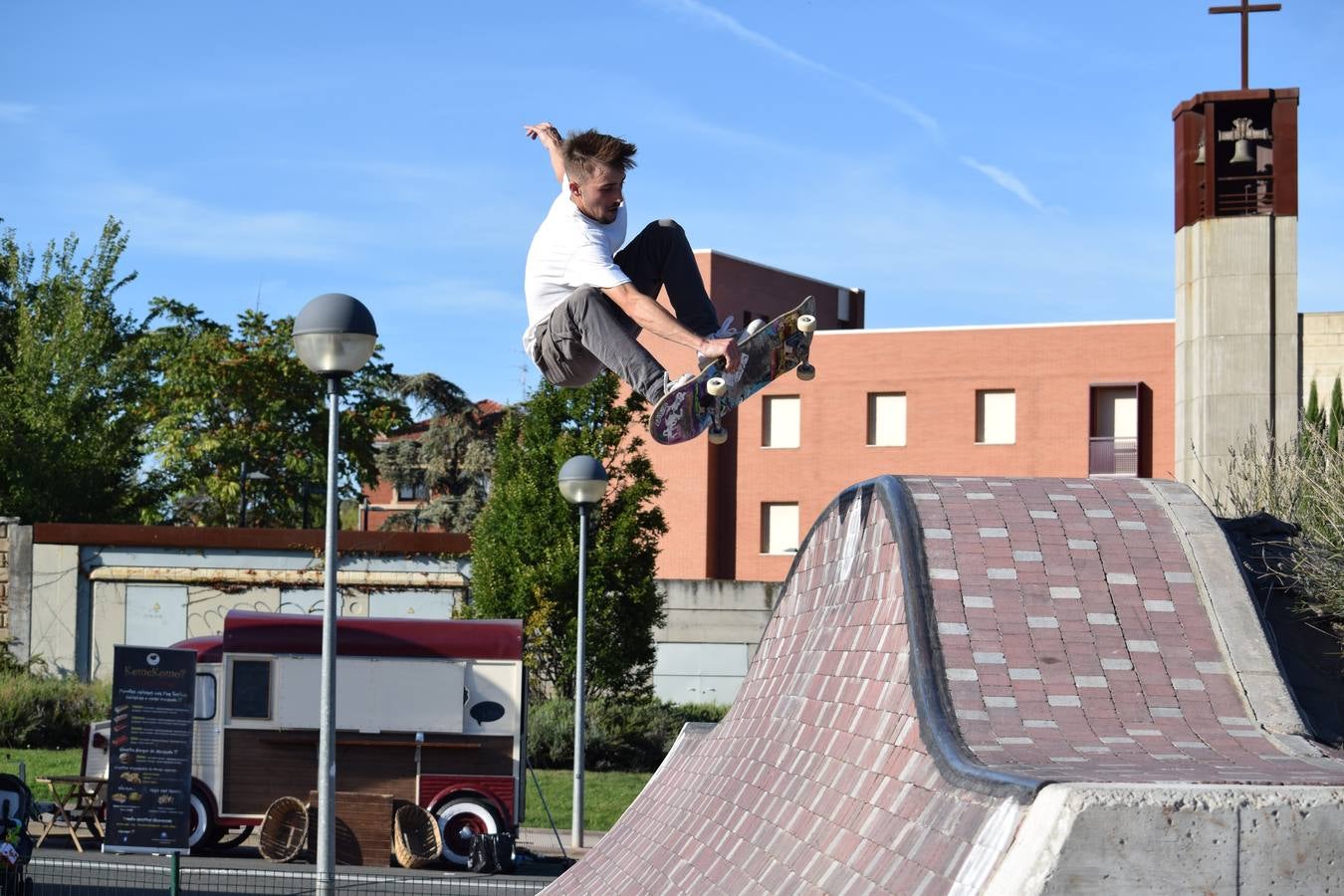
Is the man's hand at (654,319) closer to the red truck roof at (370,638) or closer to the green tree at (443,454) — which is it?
the red truck roof at (370,638)

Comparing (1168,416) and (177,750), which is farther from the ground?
(1168,416)

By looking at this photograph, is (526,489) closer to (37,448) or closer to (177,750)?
(177,750)

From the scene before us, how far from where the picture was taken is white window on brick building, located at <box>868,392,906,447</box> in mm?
37781

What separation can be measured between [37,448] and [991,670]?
112 ft

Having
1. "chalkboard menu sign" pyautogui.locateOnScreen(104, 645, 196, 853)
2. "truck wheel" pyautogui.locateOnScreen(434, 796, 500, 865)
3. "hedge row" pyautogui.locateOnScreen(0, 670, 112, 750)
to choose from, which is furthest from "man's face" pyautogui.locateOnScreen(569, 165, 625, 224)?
"hedge row" pyautogui.locateOnScreen(0, 670, 112, 750)

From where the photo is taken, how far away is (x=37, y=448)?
36.4 m

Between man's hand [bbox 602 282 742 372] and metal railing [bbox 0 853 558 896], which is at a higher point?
man's hand [bbox 602 282 742 372]

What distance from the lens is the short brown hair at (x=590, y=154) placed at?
24.6 ft

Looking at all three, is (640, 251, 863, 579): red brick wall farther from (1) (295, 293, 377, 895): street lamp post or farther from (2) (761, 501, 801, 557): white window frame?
(1) (295, 293, 377, 895): street lamp post

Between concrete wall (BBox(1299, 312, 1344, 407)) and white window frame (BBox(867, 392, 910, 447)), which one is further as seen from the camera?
white window frame (BBox(867, 392, 910, 447))

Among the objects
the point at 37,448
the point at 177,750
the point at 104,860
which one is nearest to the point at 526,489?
the point at 104,860

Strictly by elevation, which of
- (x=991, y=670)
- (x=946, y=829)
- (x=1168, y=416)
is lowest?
(x=946, y=829)

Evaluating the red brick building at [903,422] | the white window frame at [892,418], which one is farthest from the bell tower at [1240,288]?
the white window frame at [892,418]

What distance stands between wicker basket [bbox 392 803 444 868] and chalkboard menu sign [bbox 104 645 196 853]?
4.79 meters
